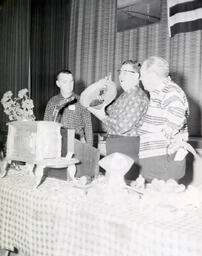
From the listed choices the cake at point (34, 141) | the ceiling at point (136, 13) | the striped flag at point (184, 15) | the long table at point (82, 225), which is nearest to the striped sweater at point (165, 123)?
the long table at point (82, 225)

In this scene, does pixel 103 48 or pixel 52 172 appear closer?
pixel 52 172

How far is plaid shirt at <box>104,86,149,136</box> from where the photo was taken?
84.5 inches

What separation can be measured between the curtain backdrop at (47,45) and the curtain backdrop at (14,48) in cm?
19

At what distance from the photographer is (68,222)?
1.72 m

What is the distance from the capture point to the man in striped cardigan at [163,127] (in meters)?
1.87

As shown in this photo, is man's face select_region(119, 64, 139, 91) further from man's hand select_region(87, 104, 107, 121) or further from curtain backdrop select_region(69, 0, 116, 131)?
curtain backdrop select_region(69, 0, 116, 131)

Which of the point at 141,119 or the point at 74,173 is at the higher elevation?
the point at 141,119

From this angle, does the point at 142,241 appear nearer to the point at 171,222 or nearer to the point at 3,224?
the point at 171,222

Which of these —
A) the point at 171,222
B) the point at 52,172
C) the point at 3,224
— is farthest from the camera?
the point at 52,172

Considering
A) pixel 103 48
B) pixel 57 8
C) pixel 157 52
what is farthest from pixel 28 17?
pixel 157 52

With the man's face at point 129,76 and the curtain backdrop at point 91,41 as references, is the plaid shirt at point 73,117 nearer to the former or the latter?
the man's face at point 129,76

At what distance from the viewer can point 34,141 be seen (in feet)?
7.34

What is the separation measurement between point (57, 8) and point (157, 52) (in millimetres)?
2177

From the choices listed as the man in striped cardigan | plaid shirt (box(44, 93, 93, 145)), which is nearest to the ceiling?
plaid shirt (box(44, 93, 93, 145))
